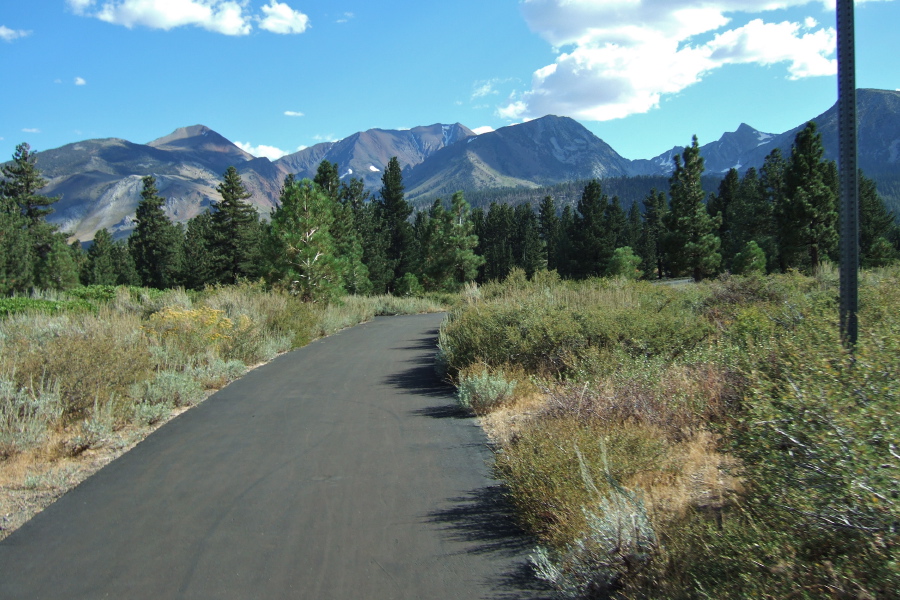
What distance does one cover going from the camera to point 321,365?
44.4ft

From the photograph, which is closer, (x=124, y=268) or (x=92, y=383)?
(x=92, y=383)

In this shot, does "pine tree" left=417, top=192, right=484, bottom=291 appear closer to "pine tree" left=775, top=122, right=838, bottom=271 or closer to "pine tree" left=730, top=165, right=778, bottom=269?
"pine tree" left=775, top=122, right=838, bottom=271

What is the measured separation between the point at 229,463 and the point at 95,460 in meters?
1.68

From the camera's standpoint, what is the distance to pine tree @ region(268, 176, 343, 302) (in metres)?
23.8

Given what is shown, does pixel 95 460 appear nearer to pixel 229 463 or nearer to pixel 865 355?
pixel 229 463

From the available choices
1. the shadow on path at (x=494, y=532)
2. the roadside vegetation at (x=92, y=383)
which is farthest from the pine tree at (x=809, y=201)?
the shadow on path at (x=494, y=532)

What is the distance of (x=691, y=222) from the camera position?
4594cm

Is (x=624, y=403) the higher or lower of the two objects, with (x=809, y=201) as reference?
lower

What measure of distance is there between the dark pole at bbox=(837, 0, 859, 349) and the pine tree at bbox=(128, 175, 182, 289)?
192 ft

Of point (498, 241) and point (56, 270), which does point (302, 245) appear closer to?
point (56, 270)

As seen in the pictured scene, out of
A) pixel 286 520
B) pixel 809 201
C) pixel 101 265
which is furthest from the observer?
pixel 101 265

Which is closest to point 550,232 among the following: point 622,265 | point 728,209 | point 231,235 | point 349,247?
point 728,209

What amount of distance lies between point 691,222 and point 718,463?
44.6m

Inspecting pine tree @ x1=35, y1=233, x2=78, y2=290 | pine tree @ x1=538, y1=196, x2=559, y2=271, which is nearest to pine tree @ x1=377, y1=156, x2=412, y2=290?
pine tree @ x1=538, y1=196, x2=559, y2=271
